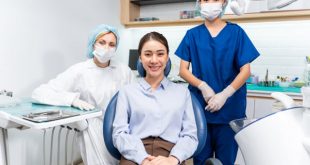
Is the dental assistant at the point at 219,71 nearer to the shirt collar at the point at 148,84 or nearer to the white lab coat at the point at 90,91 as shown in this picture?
the shirt collar at the point at 148,84

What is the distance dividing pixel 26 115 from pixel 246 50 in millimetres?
1243

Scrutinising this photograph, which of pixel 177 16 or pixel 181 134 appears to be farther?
pixel 177 16

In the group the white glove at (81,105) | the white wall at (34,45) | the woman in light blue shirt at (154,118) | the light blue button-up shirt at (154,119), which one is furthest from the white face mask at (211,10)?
the white wall at (34,45)

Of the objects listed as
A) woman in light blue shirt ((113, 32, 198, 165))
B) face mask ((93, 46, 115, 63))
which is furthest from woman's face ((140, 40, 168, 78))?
face mask ((93, 46, 115, 63))

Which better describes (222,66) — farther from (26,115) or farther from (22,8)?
(22,8)

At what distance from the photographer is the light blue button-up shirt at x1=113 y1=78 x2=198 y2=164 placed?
49.2 inches

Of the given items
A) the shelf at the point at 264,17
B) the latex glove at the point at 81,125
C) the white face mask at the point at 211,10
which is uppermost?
the shelf at the point at 264,17

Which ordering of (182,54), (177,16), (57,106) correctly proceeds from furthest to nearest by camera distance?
1. (177,16)
2. (182,54)
3. (57,106)

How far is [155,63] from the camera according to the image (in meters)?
1.35

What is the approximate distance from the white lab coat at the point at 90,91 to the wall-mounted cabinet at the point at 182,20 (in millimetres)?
1443

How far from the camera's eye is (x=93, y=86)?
5.46 feet

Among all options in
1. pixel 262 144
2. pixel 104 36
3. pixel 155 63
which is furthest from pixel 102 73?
pixel 262 144

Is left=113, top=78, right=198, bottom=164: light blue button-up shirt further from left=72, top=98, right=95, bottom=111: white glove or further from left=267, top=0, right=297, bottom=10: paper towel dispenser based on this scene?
left=267, top=0, right=297, bottom=10: paper towel dispenser

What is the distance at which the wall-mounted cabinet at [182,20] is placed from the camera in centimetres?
250
